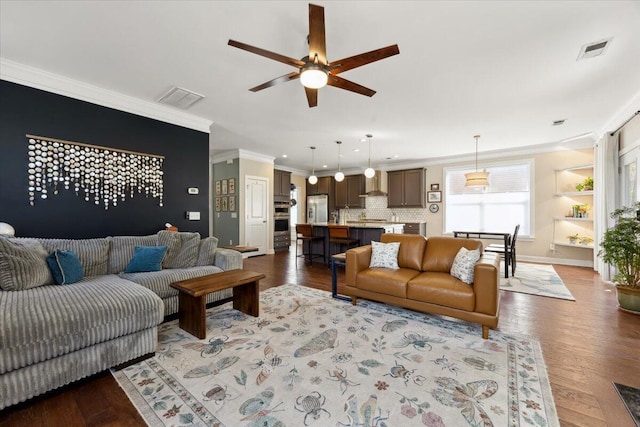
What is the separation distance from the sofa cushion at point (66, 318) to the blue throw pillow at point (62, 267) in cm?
12

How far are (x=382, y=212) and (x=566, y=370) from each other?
696 centimetres

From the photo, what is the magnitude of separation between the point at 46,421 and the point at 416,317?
307cm

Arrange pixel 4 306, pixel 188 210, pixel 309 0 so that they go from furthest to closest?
pixel 188 210 → pixel 309 0 → pixel 4 306

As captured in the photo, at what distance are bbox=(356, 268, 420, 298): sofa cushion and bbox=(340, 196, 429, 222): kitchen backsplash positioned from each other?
5.12m

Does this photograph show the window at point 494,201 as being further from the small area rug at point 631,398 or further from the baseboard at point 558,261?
the small area rug at point 631,398

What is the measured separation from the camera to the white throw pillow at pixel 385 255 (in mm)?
3506

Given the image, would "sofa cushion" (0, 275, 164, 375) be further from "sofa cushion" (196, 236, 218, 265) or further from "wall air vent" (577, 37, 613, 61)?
"wall air vent" (577, 37, 613, 61)

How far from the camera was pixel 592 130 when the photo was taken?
16.4ft

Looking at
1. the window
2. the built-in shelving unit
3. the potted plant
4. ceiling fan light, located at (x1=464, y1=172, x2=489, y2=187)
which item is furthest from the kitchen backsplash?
the potted plant

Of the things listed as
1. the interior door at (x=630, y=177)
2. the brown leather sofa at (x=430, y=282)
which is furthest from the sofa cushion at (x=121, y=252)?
the interior door at (x=630, y=177)

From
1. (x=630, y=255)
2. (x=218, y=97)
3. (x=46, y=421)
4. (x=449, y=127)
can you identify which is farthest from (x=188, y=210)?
(x=630, y=255)

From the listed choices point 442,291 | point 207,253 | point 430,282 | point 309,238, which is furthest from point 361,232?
point 207,253

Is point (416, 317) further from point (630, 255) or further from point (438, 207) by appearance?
point (438, 207)

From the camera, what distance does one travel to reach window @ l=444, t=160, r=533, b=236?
6.61 metres
